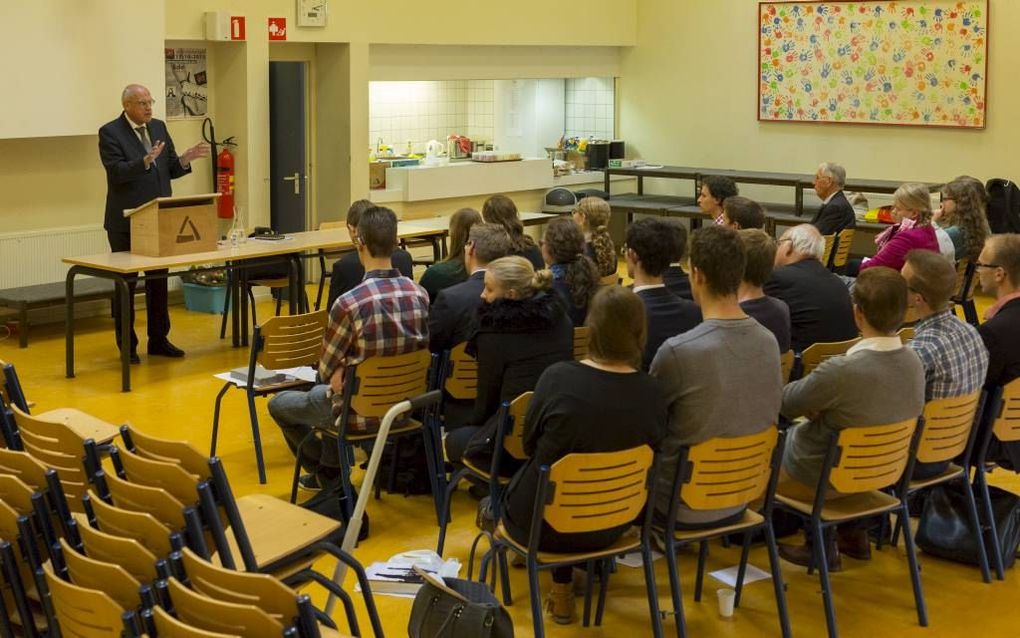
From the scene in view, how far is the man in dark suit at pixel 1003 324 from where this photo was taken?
16.4ft

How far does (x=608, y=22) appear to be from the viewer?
13.5m

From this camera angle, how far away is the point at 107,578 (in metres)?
3.07

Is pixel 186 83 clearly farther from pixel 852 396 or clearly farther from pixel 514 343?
pixel 852 396

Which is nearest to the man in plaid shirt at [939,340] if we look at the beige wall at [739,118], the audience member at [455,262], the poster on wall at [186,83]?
the audience member at [455,262]

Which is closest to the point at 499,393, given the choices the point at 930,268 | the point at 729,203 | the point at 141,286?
the point at 930,268

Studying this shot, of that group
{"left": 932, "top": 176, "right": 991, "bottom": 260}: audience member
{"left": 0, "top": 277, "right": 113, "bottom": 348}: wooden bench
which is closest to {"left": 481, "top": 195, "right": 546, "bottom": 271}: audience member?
{"left": 932, "top": 176, "right": 991, "bottom": 260}: audience member

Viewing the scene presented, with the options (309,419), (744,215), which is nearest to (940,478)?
(744,215)

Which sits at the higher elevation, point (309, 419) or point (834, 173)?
point (834, 173)

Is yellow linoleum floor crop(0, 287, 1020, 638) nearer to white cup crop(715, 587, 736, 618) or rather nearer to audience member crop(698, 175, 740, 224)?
white cup crop(715, 587, 736, 618)

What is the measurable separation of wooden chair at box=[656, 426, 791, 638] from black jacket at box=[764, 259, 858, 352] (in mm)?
1540

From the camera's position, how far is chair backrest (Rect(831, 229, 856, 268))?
9203 millimetres

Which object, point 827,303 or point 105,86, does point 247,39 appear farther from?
point 827,303

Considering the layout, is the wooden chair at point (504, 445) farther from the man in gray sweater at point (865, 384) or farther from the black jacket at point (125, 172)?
the black jacket at point (125, 172)

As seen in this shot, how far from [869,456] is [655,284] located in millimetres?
1142
